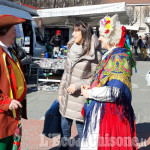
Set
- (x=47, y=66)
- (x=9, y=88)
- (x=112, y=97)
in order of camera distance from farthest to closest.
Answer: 1. (x=47, y=66)
2. (x=112, y=97)
3. (x=9, y=88)

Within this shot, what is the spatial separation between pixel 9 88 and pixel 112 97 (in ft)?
3.06

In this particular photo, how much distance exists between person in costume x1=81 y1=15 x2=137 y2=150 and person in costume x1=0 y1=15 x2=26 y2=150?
0.68 metres

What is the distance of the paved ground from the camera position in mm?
4535

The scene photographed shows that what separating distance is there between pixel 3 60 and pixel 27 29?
11156mm

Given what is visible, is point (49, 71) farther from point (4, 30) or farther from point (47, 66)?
A: point (4, 30)

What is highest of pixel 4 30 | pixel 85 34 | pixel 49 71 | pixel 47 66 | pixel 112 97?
pixel 4 30

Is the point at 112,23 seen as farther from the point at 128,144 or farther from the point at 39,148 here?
the point at 39,148

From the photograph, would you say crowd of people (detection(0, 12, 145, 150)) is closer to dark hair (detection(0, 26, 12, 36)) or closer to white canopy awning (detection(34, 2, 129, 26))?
dark hair (detection(0, 26, 12, 36))

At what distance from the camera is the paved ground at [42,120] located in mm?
4535

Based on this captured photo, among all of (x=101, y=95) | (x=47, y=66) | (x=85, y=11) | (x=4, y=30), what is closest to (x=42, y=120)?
(x=47, y=66)

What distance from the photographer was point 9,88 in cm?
244

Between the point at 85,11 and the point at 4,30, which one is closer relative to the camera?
the point at 4,30

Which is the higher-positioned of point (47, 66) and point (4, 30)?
point (4, 30)

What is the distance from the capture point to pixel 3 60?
2406 mm
